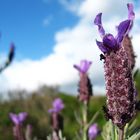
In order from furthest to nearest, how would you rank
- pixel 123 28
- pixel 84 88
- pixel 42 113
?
pixel 42 113
pixel 84 88
pixel 123 28

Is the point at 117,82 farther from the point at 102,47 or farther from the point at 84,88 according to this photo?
the point at 84,88

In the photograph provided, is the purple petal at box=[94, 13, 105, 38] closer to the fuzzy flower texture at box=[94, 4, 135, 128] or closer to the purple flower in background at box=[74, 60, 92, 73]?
the fuzzy flower texture at box=[94, 4, 135, 128]

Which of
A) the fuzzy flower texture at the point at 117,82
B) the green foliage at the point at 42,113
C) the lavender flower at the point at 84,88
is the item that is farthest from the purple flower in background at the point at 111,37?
the green foliage at the point at 42,113

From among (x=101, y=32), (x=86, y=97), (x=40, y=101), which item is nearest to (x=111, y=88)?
(x=101, y=32)

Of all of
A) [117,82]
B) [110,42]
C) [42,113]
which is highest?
[42,113]

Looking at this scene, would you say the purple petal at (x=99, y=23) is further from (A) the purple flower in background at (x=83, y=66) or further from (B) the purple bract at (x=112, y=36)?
(A) the purple flower in background at (x=83, y=66)

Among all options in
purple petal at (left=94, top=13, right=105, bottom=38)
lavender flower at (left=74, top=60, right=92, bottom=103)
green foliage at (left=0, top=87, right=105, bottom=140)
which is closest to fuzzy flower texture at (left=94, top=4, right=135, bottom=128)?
purple petal at (left=94, top=13, right=105, bottom=38)

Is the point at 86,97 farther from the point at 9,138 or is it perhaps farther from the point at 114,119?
the point at 9,138

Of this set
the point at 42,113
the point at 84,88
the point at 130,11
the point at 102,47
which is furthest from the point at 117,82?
the point at 42,113
